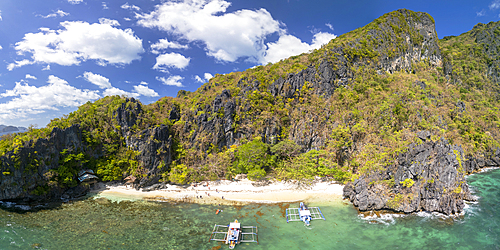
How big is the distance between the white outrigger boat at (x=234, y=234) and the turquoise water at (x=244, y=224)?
69 cm

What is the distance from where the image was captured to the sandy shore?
33.5 metres

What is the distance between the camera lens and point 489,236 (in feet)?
73.8

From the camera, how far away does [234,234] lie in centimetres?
2270

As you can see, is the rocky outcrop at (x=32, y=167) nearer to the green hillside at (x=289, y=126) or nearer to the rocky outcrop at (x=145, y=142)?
the green hillside at (x=289, y=126)

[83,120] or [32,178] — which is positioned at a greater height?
[83,120]

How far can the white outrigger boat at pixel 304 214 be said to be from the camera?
26320 mm

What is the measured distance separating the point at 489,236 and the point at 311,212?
20375mm

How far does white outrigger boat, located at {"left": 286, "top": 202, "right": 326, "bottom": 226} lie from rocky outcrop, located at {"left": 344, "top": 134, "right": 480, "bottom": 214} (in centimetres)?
670

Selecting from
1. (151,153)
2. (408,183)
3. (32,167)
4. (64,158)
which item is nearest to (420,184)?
(408,183)

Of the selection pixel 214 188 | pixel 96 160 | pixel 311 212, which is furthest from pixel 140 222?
pixel 311 212

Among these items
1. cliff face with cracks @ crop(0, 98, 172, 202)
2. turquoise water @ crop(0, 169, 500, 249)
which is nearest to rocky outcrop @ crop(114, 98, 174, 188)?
cliff face with cracks @ crop(0, 98, 172, 202)

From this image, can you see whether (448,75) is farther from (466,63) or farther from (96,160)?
(96,160)

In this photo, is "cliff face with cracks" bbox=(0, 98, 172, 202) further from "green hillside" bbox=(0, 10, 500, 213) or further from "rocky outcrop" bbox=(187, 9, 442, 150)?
"rocky outcrop" bbox=(187, 9, 442, 150)

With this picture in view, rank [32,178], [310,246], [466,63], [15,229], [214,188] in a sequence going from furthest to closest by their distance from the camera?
[466,63]
[214,188]
[32,178]
[15,229]
[310,246]
